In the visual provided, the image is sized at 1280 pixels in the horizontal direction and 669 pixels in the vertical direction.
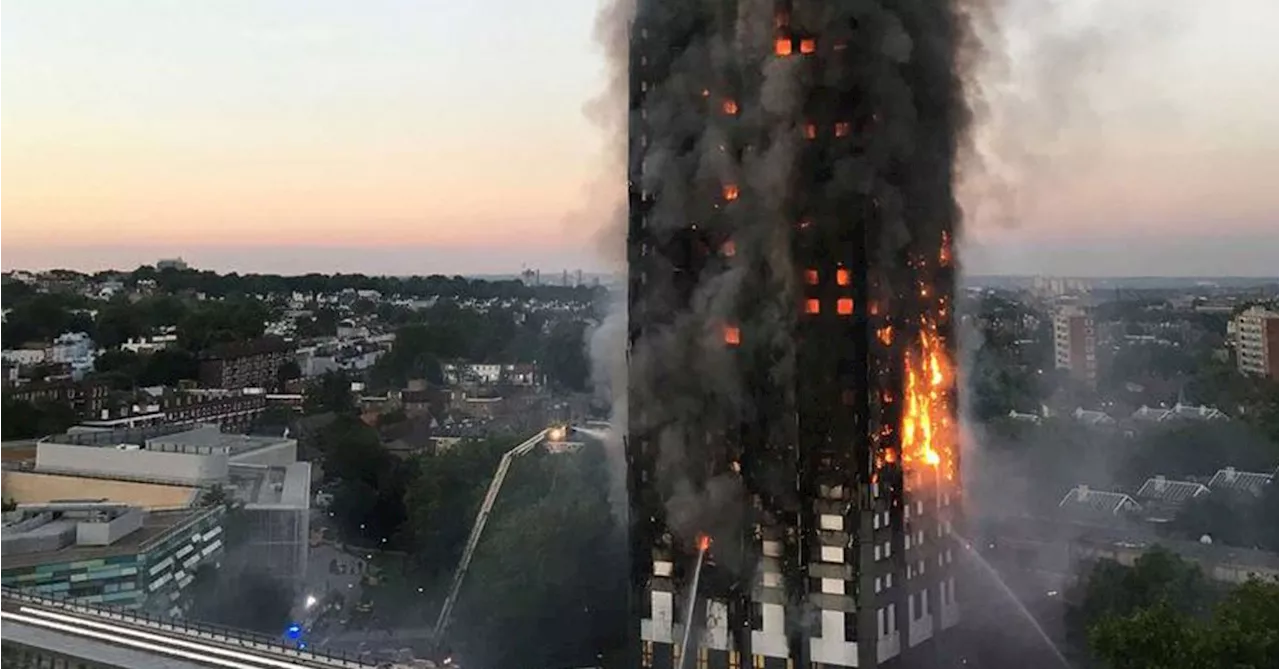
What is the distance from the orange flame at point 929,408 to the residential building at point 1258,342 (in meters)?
65.7

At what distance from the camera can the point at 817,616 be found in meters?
23.3

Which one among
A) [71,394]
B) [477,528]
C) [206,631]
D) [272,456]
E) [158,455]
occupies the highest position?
[158,455]

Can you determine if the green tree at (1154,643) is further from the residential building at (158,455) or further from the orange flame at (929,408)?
the residential building at (158,455)

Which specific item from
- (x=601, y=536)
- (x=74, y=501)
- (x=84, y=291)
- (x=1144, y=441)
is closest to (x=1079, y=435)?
(x=1144, y=441)

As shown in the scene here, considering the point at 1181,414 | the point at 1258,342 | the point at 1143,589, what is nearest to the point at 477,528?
the point at 1143,589

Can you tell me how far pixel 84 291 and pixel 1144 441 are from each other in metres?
133

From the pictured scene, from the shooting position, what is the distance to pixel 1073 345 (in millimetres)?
92750

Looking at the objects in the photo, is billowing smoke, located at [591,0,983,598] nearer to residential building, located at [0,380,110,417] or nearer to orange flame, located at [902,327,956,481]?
orange flame, located at [902,327,956,481]

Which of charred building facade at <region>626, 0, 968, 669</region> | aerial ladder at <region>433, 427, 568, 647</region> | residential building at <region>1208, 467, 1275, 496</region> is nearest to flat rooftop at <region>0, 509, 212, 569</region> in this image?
aerial ladder at <region>433, 427, 568, 647</region>

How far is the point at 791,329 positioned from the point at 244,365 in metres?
76.4

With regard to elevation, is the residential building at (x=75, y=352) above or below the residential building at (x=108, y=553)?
above

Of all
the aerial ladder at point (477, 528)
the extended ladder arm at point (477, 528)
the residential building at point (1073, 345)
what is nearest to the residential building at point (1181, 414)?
the residential building at point (1073, 345)

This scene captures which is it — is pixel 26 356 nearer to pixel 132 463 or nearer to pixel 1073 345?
pixel 132 463

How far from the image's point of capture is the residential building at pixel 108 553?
3228 centimetres
